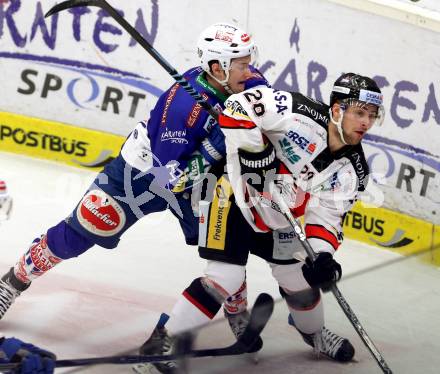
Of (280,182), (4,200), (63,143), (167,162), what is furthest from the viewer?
(63,143)

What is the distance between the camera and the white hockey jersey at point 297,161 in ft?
12.2

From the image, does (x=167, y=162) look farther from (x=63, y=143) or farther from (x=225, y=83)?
(x=63, y=143)

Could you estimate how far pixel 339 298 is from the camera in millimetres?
3775

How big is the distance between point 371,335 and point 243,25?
1977 millimetres

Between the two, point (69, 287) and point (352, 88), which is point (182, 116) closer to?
point (352, 88)

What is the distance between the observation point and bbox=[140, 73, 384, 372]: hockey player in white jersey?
3.68 m

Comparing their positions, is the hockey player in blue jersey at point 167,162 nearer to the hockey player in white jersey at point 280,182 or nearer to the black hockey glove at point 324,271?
the hockey player in white jersey at point 280,182

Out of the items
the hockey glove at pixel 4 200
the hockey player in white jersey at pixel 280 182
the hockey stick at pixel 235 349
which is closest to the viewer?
the hockey player in white jersey at pixel 280 182

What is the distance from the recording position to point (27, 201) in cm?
566

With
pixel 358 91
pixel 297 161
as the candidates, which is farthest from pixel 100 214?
pixel 358 91

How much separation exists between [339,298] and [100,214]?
928 mm

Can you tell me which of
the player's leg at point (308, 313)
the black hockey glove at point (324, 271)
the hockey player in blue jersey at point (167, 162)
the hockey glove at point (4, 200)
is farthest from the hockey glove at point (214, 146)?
the hockey glove at point (4, 200)

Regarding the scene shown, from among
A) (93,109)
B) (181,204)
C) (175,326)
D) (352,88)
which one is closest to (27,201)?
(93,109)

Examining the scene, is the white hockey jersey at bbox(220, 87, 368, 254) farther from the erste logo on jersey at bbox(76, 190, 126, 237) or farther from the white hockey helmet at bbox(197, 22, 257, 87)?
the erste logo on jersey at bbox(76, 190, 126, 237)
